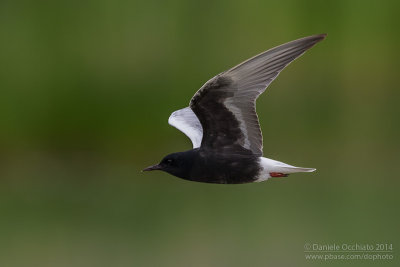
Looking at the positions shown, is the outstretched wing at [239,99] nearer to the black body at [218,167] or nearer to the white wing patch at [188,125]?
the black body at [218,167]

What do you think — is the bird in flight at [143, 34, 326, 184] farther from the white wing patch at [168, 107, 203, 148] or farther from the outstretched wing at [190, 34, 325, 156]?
the white wing patch at [168, 107, 203, 148]

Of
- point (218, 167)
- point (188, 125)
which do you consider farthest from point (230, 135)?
point (188, 125)

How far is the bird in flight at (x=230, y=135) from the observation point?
531 centimetres

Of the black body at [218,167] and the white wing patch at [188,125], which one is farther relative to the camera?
the white wing patch at [188,125]

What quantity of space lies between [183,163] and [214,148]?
0.58ft

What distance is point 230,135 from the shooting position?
18.0ft

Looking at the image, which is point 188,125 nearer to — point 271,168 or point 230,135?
point 230,135

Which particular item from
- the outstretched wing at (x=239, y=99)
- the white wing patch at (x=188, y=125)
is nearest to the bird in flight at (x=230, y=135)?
the outstretched wing at (x=239, y=99)

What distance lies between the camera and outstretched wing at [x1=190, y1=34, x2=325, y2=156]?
17.1ft

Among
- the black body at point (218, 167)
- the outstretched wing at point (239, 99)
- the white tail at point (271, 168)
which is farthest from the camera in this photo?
the black body at point (218, 167)

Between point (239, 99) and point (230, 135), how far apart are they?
208 mm

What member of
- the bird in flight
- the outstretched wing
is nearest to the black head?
the bird in flight

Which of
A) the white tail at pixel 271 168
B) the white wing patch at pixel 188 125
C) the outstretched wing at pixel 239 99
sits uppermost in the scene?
the outstretched wing at pixel 239 99

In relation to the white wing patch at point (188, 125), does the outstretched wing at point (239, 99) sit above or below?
above
